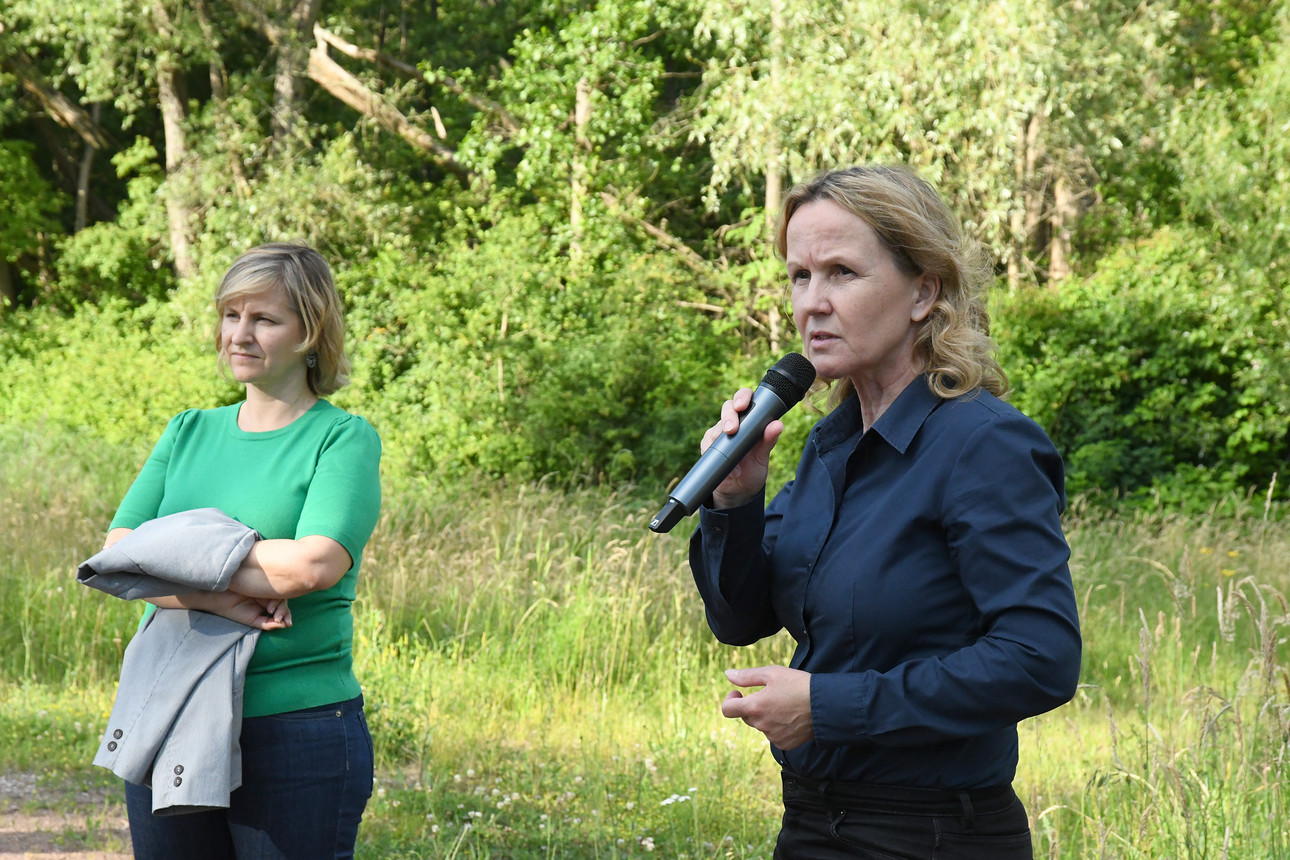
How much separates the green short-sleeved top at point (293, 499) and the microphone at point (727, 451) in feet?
3.43

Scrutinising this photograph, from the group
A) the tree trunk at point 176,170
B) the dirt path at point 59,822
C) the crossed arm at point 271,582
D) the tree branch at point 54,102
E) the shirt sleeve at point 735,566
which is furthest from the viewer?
the tree branch at point 54,102

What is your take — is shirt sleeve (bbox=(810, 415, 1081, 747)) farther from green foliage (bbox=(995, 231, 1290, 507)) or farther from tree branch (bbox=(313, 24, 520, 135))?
tree branch (bbox=(313, 24, 520, 135))

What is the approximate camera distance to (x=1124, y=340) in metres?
13.6

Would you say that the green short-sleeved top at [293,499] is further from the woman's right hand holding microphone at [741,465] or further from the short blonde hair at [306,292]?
the woman's right hand holding microphone at [741,465]

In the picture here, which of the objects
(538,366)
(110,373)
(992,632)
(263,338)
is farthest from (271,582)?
(110,373)

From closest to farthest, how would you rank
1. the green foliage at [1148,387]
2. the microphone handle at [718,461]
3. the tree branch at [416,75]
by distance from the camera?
the microphone handle at [718,461]
the green foliage at [1148,387]
the tree branch at [416,75]

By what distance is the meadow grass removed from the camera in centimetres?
396

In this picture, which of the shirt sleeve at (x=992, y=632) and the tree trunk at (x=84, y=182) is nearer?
the shirt sleeve at (x=992, y=632)

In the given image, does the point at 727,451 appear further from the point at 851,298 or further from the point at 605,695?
the point at 605,695

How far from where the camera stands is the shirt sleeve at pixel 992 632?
1.81m

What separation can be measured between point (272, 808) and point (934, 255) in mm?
1881

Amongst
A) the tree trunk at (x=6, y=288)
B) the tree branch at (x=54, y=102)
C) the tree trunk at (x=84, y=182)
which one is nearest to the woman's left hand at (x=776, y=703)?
the tree branch at (x=54, y=102)

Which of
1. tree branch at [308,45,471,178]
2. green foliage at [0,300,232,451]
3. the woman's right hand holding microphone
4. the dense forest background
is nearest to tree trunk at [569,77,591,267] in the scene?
the dense forest background

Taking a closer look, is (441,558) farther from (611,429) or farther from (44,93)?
(44,93)
